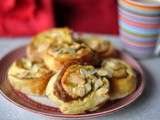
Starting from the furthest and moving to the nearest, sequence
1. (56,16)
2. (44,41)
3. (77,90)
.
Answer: (56,16)
(44,41)
(77,90)

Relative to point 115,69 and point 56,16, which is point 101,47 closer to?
point 115,69

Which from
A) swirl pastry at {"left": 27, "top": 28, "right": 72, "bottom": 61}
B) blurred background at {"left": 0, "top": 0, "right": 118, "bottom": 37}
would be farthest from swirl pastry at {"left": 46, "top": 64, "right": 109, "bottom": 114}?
blurred background at {"left": 0, "top": 0, "right": 118, "bottom": 37}

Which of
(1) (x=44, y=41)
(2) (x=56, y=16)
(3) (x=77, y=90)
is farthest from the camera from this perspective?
(2) (x=56, y=16)

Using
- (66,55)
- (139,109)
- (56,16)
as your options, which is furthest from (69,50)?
(56,16)

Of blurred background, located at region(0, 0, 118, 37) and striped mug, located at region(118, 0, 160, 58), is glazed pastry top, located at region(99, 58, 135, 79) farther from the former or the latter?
blurred background, located at region(0, 0, 118, 37)

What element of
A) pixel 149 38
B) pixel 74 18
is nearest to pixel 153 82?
pixel 149 38

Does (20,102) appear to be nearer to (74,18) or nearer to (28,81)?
(28,81)

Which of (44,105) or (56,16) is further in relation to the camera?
(56,16)
